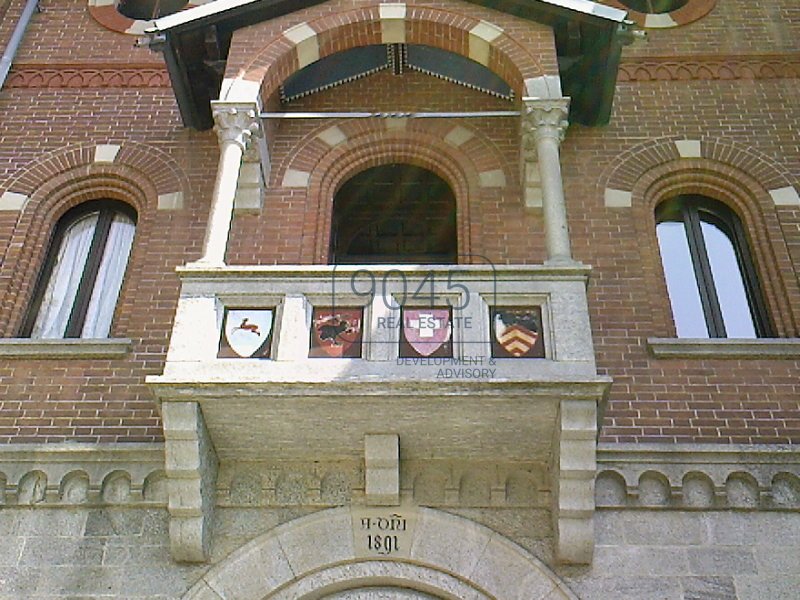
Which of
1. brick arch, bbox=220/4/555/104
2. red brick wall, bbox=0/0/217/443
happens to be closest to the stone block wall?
red brick wall, bbox=0/0/217/443

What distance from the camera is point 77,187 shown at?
12578mm

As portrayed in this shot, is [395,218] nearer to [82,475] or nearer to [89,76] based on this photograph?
[89,76]

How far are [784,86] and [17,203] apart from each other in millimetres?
9060

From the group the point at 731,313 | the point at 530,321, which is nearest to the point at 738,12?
the point at 731,313

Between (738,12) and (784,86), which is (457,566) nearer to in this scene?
(784,86)

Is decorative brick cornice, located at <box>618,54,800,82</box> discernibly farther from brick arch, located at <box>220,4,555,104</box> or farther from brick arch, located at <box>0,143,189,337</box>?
brick arch, located at <box>0,143,189,337</box>

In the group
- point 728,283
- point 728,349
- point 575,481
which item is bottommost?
point 575,481

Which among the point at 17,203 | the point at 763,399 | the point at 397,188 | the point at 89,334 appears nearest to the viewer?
the point at 763,399

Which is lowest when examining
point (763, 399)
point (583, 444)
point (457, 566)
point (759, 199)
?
point (457, 566)

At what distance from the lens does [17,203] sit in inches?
484

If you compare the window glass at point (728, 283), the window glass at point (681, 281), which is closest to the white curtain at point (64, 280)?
the window glass at point (681, 281)

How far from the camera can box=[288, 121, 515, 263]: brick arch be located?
477 inches

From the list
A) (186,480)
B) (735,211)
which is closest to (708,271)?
(735,211)

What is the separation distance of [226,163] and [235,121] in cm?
58
